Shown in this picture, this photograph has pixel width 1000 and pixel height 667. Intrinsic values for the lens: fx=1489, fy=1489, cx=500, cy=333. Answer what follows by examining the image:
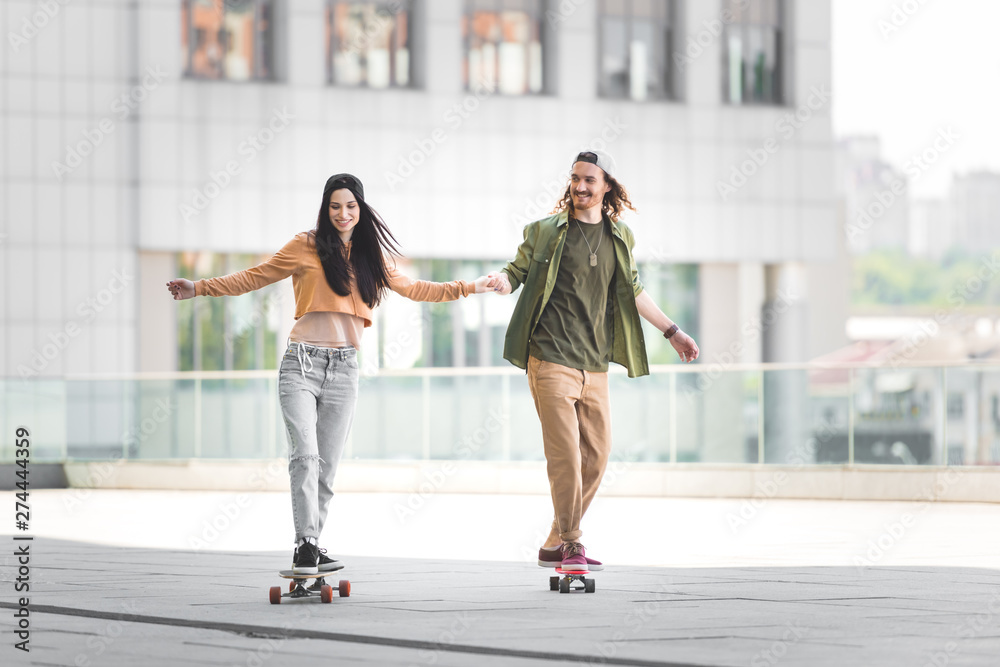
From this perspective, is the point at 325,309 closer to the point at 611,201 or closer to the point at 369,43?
the point at 611,201

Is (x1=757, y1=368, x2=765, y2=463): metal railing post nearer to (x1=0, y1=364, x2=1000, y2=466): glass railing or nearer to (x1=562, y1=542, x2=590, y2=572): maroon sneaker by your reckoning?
(x1=0, y1=364, x2=1000, y2=466): glass railing

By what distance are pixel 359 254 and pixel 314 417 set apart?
0.81 meters

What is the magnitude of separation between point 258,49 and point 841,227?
102m

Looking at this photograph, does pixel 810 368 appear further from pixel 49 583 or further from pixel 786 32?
pixel 786 32

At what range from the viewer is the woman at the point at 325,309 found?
22.3ft

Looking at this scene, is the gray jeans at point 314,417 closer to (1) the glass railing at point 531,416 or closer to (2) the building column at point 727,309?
(1) the glass railing at point 531,416

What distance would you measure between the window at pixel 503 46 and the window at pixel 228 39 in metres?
3.43

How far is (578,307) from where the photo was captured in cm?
729

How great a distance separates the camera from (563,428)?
23.3ft

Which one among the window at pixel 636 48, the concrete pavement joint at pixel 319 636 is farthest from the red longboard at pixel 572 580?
the window at pixel 636 48

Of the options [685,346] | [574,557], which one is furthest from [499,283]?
[574,557]

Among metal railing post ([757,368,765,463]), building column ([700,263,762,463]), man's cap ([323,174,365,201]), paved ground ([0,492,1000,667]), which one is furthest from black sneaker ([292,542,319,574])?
building column ([700,263,762,463])

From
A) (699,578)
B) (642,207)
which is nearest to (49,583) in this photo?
(699,578)

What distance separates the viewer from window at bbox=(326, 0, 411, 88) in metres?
25.2
